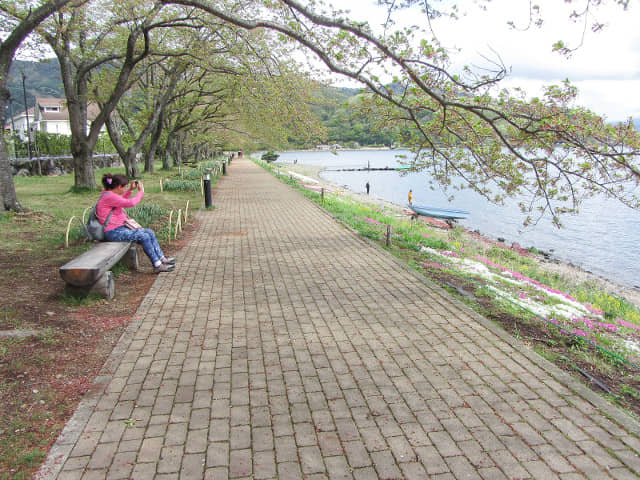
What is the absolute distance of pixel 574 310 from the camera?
718cm

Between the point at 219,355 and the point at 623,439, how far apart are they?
11.5 feet

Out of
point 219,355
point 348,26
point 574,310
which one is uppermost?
point 348,26

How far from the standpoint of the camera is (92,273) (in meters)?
5.49

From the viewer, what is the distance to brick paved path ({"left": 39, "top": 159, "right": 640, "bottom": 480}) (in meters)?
2.91

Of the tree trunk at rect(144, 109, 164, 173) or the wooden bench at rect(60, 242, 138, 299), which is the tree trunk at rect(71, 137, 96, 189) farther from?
the wooden bench at rect(60, 242, 138, 299)

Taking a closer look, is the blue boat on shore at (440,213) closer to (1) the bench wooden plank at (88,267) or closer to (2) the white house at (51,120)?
(1) the bench wooden plank at (88,267)

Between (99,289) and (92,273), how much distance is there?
36 centimetres

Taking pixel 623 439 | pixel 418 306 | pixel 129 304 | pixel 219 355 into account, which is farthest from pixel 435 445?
pixel 129 304

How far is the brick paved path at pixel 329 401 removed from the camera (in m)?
2.91

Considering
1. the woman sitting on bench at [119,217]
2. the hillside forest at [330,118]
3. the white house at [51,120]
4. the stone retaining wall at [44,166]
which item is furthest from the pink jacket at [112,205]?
the white house at [51,120]

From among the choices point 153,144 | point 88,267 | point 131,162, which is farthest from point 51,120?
point 88,267

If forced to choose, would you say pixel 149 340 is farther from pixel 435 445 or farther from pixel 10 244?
pixel 10 244

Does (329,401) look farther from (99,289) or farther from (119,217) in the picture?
(119,217)

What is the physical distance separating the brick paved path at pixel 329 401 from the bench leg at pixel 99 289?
0.51 m
